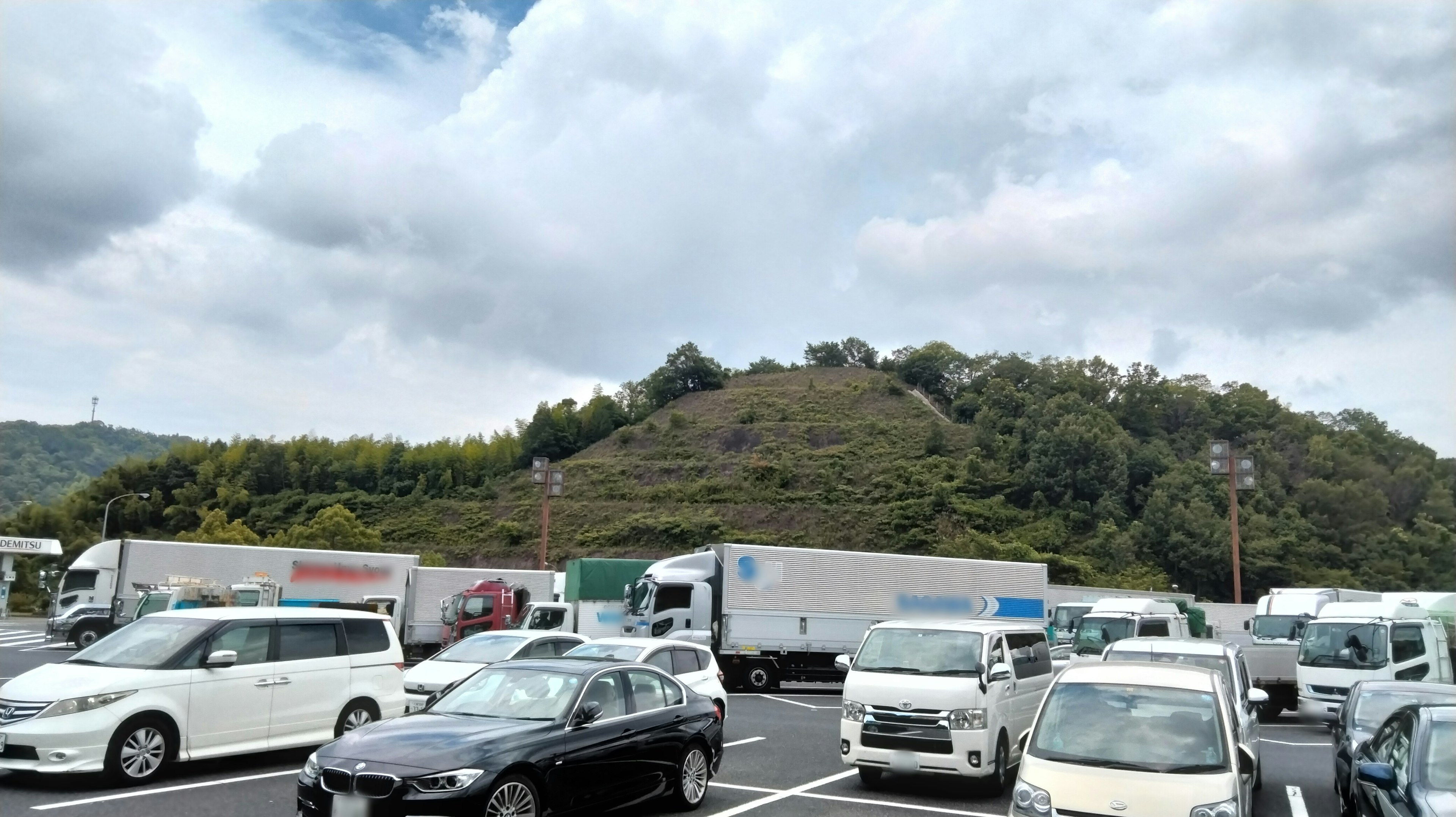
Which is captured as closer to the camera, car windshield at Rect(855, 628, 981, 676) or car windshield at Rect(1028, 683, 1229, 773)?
car windshield at Rect(1028, 683, 1229, 773)

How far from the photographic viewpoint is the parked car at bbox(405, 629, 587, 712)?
14.1 meters

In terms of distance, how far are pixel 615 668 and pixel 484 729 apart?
5.14ft

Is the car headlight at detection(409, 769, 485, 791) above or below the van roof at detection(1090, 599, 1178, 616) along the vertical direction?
below

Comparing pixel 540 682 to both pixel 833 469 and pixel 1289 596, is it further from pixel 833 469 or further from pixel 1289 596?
pixel 833 469

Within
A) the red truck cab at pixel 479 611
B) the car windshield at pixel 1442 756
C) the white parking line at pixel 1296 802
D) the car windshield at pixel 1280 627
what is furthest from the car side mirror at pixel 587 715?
the car windshield at pixel 1280 627

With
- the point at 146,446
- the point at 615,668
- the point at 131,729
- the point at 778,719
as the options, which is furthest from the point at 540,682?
the point at 146,446

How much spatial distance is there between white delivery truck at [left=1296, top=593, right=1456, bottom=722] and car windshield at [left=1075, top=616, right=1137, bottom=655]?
3286 mm

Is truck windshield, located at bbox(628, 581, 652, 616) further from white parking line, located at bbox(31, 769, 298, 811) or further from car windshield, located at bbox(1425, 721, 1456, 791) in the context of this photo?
car windshield, located at bbox(1425, 721, 1456, 791)

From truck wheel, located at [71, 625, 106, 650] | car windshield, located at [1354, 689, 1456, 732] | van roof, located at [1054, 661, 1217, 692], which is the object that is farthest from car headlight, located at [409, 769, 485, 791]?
truck wheel, located at [71, 625, 106, 650]

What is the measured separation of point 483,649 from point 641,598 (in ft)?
32.3

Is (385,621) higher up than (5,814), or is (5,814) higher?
(385,621)

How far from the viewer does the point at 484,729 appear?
7871 millimetres

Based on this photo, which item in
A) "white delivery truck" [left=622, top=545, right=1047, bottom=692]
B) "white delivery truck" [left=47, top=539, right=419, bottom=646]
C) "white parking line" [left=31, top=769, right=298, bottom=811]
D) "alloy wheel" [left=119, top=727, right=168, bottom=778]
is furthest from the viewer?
"white delivery truck" [left=47, top=539, right=419, bottom=646]

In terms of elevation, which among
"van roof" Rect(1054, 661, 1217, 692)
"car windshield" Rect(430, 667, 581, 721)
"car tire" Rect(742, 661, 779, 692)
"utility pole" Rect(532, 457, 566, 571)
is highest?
"utility pole" Rect(532, 457, 566, 571)
